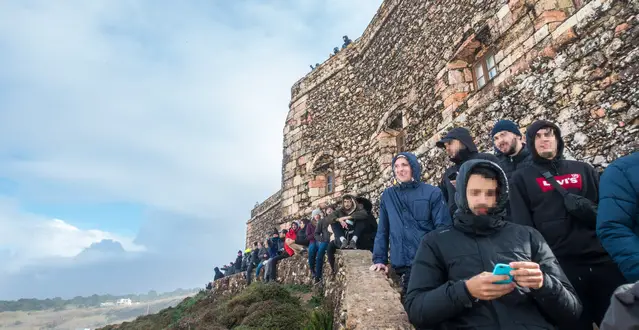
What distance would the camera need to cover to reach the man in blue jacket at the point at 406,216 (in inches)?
127

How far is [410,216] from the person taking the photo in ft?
10.8

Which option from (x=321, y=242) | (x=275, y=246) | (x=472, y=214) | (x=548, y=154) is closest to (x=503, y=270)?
(x=472, y=214)

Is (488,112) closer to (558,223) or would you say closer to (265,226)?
(558,223)

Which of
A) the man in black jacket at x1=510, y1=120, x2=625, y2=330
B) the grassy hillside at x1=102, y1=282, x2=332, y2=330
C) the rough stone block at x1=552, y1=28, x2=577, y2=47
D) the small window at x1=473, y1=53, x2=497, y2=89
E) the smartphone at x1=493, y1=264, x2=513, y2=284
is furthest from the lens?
the small window at x1=473, y1=53, x2=497, y2=89

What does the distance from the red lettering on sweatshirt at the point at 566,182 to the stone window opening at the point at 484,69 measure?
3.87 meters

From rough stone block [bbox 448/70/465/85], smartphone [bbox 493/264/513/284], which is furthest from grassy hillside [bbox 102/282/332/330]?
rough stone block [bbox 448/70/465/85]

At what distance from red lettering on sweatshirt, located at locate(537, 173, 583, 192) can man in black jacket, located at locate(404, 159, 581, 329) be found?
954mm

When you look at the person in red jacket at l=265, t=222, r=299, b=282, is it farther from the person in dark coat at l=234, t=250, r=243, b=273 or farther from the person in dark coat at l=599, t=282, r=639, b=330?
the person in dark coat at l=599, t=282, r=639, b=330

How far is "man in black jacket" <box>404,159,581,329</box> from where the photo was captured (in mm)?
1573

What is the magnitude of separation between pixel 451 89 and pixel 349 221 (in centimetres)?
348

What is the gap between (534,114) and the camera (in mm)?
4812

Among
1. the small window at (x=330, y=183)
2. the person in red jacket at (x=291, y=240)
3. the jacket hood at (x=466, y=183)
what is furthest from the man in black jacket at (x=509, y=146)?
the small window at (x=330, y=183)

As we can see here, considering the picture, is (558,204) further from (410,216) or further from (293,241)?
(293,241)

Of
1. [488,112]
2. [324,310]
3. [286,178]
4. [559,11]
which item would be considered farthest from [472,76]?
[286,178]
